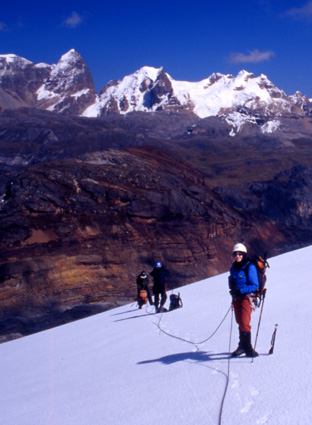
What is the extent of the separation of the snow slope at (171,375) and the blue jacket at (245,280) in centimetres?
100

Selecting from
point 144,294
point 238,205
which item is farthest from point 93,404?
point 238,205

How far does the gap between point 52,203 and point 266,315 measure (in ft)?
108

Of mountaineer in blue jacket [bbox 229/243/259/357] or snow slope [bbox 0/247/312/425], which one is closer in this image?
snow slope [bbox 0/247/312/425]

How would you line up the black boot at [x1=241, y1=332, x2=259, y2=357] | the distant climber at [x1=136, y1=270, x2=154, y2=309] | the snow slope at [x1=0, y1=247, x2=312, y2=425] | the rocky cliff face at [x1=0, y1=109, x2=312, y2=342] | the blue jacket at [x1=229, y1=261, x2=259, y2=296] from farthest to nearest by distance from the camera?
1. the rocky cliff face at [x1=0, y1=109, x2=312, y2=342]
2. the distant climber at [x1=136, y1=270, x2=154, y2=309]
3. the black boot at [x1=241, y1=332, x2=259, y2=357]
4. the blue jacket at [x1=229, y1=261, x2=259, y2=296]
5. the snow slope at [x1=0, y1=247, x2=312, y2=425]

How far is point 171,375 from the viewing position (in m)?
7.59

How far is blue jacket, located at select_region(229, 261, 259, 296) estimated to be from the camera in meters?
7.13

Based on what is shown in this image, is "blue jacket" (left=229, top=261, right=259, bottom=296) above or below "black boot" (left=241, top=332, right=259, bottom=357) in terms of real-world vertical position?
above

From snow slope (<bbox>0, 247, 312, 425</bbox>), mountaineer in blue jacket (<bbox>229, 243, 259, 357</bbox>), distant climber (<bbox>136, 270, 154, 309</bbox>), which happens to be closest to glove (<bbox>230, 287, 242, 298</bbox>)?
mountaineer in blue jacket (<bbox>229, 243, 259, 357</bbox>)

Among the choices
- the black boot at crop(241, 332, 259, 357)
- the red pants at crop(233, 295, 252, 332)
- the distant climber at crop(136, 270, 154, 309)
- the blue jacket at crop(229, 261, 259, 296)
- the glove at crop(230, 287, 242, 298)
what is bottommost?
the distant climber at crop(136, 270, 154, 309)

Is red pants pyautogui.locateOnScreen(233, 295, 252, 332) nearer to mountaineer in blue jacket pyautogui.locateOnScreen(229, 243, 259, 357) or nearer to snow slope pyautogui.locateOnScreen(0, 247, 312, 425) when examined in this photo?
mountaineer in blue jacket pyautogui.locateOnScreen(229, 243, 259, 357)

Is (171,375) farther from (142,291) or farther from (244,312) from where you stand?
(142,291)

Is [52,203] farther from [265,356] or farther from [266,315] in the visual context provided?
[265,356]

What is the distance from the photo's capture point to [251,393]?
6125 mm

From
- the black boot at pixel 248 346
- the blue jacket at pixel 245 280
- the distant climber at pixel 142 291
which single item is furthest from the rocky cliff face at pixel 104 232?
the blue jacket at pixel 245 280
